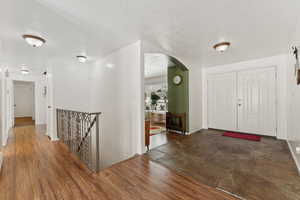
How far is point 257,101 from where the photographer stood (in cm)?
408

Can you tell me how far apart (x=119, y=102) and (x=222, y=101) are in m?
3.87

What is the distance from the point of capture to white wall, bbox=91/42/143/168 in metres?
2.84

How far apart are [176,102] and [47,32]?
4.05 metres

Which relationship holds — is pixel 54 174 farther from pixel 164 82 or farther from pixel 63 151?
pixel 164 82

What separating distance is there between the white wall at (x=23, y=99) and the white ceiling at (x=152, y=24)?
664cm

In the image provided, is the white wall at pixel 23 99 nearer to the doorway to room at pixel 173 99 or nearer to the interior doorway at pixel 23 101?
the interior doorway at pixel 23 101

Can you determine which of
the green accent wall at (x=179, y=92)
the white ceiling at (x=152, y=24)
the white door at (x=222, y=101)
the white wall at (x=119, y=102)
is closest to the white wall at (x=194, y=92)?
the green accent wall at (x=179, y=92)

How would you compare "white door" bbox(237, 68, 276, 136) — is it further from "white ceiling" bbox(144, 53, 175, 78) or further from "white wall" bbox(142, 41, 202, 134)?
"white ceiling" bbox(144, 53, 175, 78)

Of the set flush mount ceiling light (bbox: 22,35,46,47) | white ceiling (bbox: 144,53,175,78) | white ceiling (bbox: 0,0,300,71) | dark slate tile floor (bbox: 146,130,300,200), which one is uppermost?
white ceiling (bbox: 144,53,175,78)

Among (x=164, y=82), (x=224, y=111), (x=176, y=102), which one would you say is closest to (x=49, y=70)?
(x=176, y=102)

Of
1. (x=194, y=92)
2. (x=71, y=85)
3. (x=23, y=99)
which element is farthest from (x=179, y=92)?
(x=23, y=99)

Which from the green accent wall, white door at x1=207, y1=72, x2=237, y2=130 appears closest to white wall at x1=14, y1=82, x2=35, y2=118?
the green accent wall

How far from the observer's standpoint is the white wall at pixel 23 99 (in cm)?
807

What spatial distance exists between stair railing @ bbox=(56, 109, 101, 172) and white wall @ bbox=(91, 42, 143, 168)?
0.50m
